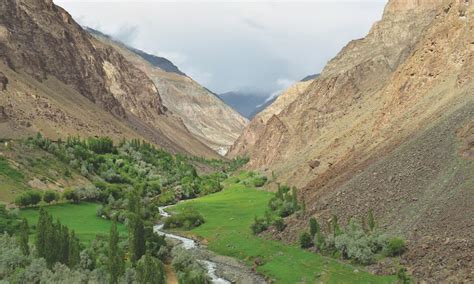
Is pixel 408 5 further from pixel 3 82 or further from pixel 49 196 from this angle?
pixel 3 82

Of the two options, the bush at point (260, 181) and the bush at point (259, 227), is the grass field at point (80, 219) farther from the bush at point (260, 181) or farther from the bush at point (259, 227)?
the bush at point (260, 181)

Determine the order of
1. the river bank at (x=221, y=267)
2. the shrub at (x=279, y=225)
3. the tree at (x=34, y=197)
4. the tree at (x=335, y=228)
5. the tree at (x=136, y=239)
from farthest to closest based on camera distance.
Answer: the tree at (x=34, y=197) < the shrub at (x=279, y=225) < the tree at (x=136, y=239) < the tree at (x=335, y=228) < the river bank at (x=221, y=267)

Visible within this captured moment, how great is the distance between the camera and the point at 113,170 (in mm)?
158875

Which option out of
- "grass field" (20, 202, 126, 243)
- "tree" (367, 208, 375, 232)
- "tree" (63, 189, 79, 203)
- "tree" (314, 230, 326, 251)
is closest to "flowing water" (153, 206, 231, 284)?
"grass field" (20, 202, 126, 243)

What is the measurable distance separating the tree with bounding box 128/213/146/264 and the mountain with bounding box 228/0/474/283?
19981mm

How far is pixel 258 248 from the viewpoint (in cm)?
7669

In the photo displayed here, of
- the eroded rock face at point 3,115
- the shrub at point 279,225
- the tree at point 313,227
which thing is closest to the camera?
the tree at point 313,227

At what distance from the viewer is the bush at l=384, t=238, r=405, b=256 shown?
194 ft

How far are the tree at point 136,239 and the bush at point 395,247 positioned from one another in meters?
29.3

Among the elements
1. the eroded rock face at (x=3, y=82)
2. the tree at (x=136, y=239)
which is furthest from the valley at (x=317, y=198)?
the eroded rock face at (x=3, y=82)

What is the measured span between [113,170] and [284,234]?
88.1 m

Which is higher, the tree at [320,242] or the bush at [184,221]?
the bush at [184,221]

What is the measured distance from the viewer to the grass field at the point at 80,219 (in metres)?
91.3

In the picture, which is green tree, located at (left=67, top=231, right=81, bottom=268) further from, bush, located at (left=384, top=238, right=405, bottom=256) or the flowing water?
bush, located at (left=384, top=238, right=405, bottom=256)
